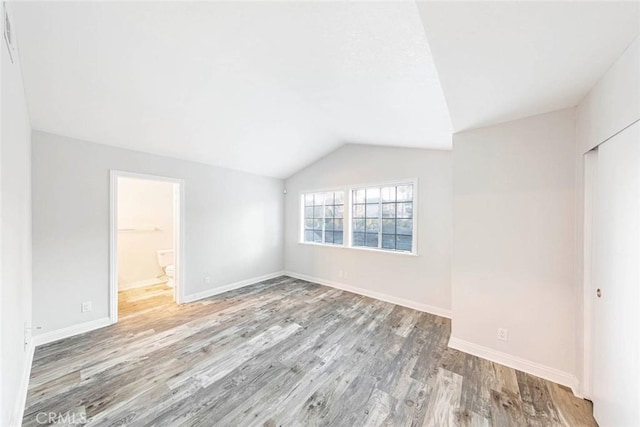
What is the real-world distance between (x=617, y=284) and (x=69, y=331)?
4919mm

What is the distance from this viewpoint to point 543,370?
6.83 ft

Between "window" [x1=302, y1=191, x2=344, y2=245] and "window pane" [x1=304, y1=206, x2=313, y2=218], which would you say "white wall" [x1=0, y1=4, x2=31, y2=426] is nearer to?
"window" [x1=302, y1=191, x2=344, y2=245]

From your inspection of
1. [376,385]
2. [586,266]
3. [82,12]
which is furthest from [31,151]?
[586,266]

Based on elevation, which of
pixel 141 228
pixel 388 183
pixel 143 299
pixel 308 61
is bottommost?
pixel 143 299

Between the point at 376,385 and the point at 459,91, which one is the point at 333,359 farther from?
the point at 459,91

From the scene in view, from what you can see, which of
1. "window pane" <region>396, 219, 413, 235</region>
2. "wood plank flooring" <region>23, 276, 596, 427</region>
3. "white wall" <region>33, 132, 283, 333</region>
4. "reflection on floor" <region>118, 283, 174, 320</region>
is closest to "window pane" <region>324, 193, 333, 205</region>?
"window pane" <region>396, 219, 413, 235</region>

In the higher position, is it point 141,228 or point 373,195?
point 373,195

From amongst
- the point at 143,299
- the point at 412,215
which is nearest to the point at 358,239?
the point at 412,215

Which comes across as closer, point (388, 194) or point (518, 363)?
point (518, 363)

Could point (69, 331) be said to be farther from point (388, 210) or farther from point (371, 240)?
point (388, 210)

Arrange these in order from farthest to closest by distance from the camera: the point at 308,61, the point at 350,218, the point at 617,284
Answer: the point at 350,218
the point at 308,61
the point at 617,284

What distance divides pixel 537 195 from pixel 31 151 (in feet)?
16.6

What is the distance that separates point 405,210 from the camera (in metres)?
3.81

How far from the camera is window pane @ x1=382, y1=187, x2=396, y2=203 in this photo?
3.95 metres
